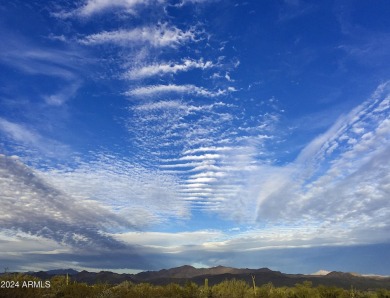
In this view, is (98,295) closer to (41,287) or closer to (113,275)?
(41,287)

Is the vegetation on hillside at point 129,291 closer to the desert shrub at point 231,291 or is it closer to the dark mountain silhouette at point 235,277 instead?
the desert shrub at point 231,291

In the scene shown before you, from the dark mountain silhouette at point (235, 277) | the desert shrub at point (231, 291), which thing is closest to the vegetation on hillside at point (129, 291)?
the desert shrub at point (231, 291)

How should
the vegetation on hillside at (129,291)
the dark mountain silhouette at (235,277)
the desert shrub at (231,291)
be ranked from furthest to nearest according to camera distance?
the dark mountain silhouette at (235,277), the desert shrub at (231,291), the vegetation on hillside at (129,291)

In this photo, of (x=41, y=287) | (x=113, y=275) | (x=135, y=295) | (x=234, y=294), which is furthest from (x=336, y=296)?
(x=113, y=275)

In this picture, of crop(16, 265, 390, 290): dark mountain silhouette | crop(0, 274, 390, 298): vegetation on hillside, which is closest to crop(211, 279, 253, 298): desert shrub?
crop(0, 274, 390, 298): vegetation on hillside

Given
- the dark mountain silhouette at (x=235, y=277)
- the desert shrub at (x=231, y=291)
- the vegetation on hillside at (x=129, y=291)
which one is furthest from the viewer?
the dark mountain silhouette at (x=235, y=277)

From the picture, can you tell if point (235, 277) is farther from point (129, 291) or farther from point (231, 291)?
point (129, 291)

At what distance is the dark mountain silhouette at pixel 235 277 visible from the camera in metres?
106

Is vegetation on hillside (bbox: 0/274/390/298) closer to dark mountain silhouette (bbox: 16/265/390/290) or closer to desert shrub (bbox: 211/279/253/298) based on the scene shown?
desert shrub (bbox: 211/279/253/298)

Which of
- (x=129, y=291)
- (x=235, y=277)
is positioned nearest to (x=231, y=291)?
(x=129, y=291)

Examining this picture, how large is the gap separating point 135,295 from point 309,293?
21257 mm

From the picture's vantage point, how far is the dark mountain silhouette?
106m

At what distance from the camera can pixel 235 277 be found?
126 meters

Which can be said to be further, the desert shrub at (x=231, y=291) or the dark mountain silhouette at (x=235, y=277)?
the dark mountain silhouette at (x=235, y=277)
